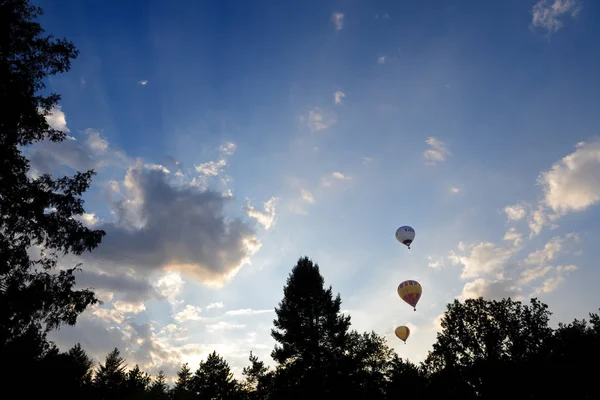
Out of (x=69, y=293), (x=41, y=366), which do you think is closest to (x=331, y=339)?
(x=69, y=293)

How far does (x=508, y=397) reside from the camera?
26.3 metres

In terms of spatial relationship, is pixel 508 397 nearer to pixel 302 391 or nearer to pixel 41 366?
pixel 302 391

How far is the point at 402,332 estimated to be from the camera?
132 feet

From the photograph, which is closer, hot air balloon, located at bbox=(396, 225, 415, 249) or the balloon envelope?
hot air balloon, located at bbox=(396, 225, 415, 249)

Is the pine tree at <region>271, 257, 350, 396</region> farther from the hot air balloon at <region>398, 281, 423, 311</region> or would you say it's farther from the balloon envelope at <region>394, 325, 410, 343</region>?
the balloon envelope at <region>394, 325, 410, 343</region>

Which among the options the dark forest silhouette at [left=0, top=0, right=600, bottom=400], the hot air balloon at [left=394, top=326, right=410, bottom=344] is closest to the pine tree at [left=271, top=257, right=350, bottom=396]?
the dark forest silhouette at [left=0, top=0, right=600, bottom=400]

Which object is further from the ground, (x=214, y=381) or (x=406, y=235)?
(x=406, y=235)

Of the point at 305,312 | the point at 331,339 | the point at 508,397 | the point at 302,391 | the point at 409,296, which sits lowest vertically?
the point at 302,391

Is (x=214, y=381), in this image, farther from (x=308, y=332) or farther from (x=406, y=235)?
(x=406, y=235)

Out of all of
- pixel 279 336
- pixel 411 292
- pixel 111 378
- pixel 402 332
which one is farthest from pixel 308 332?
pixel 111 378

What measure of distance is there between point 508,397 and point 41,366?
41795 mm

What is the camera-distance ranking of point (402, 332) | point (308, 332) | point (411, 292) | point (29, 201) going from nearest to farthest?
point (29, 201)
point (308, 332)
point (411, 292)
point (402, 332)

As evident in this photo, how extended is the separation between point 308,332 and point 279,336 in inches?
111

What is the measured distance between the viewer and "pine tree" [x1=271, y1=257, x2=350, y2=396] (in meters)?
24.7
